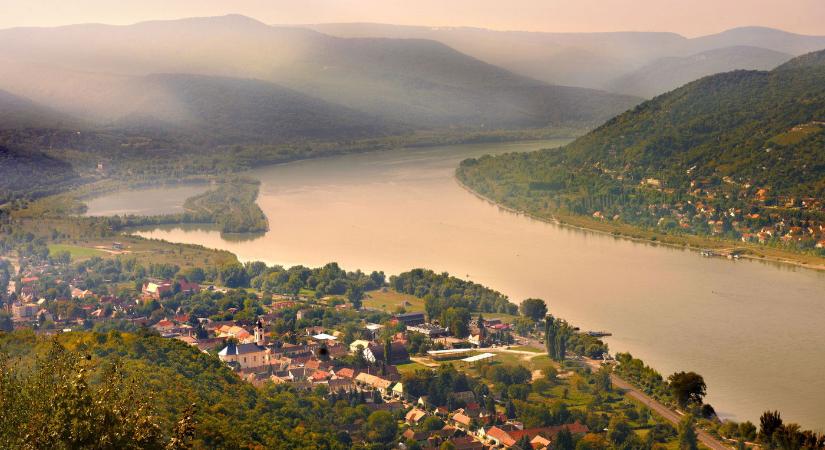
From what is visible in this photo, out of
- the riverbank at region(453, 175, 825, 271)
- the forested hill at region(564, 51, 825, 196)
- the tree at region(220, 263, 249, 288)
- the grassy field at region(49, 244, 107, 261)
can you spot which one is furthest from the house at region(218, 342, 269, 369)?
the forested hill at region(564, 51, 825, 196)

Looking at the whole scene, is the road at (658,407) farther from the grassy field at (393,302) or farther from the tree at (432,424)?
the grassy field at (393,302)

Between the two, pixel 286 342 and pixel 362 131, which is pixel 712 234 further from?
pixel 362 131

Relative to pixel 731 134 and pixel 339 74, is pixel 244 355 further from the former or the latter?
pixel 339 74

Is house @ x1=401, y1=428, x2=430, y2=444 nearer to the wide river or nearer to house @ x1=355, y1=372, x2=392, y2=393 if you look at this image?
house @ x1=355, y1=372, x2=392, y2=393

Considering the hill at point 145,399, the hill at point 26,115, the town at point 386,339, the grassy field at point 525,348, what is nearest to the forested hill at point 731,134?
the town at point 386,339

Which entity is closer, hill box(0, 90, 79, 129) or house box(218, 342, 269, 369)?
house box(218, 342, 269, 369)

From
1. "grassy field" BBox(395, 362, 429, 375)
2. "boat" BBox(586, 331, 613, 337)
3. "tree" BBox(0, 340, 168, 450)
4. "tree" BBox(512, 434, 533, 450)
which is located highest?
"tree" BBox(0, 340, 168, 450)
